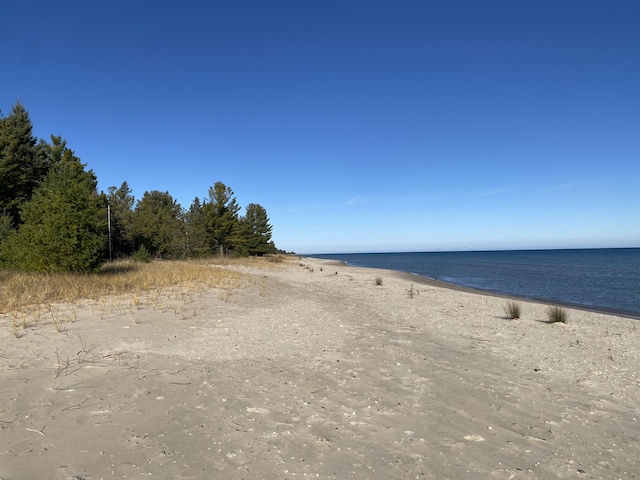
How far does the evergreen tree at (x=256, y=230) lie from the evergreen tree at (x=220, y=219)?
3.23 m

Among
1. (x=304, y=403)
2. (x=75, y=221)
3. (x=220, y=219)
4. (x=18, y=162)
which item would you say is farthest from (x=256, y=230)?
(x=304, y=403)

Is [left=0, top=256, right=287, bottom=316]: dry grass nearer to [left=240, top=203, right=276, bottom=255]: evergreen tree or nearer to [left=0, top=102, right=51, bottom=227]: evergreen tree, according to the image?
[left=0, top=102, right=51, bottom=227]: evergreen tree

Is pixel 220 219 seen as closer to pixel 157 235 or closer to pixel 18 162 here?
pixel 157 235

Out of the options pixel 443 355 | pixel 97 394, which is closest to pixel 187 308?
pixel 97 394

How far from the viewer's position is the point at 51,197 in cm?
1761

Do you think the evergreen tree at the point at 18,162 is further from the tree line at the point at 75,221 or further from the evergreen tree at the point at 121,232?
the evergreen tree at the point at 121,232

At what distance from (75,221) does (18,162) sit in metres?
22.2

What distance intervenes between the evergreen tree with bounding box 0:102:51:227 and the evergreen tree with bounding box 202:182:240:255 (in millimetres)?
19783

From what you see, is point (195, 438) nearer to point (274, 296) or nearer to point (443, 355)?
point (443, 355)

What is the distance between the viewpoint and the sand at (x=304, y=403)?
3676 millimetres

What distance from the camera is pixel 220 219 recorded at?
2058 inches

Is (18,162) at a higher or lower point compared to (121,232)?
higher

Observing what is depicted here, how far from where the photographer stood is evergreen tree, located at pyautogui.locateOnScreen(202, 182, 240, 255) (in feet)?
170

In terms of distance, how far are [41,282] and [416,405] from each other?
1425cm
